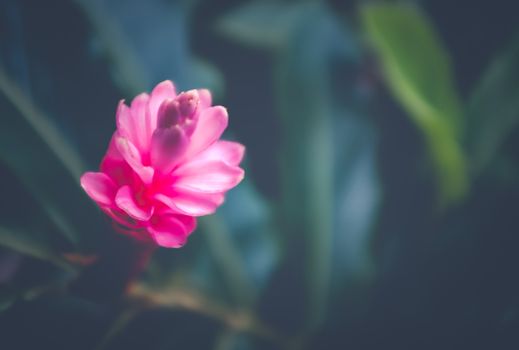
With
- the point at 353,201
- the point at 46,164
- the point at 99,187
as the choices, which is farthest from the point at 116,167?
the point at 353,201

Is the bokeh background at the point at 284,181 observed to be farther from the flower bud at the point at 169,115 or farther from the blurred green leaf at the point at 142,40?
the flower bud at the point at 169,115

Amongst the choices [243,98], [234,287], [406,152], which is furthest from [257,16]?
[234,287]

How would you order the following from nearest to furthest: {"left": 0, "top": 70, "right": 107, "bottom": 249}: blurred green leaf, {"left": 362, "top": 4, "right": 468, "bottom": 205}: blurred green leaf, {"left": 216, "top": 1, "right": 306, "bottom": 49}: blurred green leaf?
{"left": 0, "top": 70, "right": 107, "bottom": 249}: blurred green leaf
{"left": 362, "top": 4, "right": 468, "bottom": 205}: blurred green leaf
{"left": 216, "top": 1, "right": 306, "bottom": 49}: blurred green leaf

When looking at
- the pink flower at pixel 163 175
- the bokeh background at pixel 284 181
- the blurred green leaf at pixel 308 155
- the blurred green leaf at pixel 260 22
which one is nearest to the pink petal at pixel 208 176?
the pink flower at pixel 163 175

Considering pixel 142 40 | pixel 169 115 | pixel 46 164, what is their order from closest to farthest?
pixel 169 115 → pixel 46 164 → pixel 142 40

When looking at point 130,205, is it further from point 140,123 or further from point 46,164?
point 46,164

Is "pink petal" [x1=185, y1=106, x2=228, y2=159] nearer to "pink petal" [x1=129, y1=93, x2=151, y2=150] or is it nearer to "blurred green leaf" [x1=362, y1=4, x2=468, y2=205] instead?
"pink petal" [x1=129, y1=93, x2=151, y2=150]

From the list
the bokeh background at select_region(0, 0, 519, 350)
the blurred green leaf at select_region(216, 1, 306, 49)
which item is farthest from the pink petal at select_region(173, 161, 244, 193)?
the blurred green leaf at select_region(216, 1, 306, 49)
